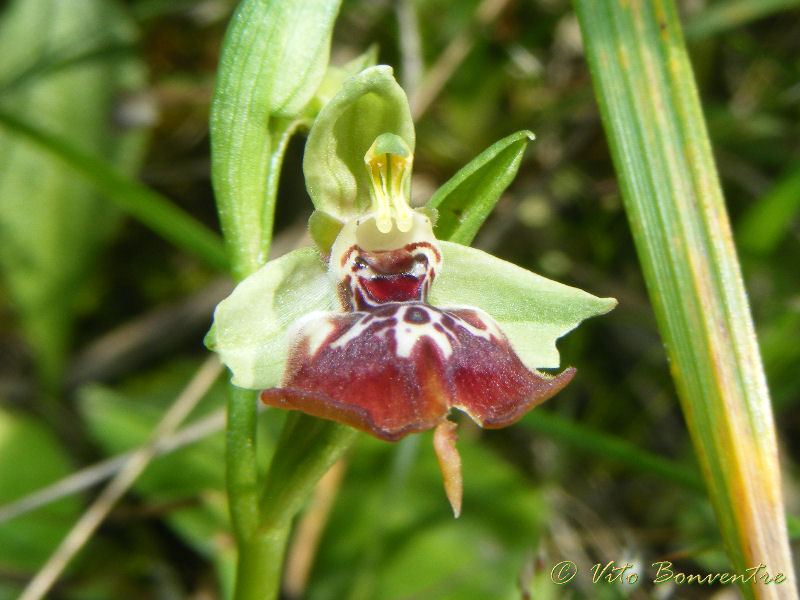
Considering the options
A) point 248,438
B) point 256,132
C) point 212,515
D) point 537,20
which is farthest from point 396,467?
point 537,20

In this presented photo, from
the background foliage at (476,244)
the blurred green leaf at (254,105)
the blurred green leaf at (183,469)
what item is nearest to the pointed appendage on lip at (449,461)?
the blurred green leaf at (254,105)

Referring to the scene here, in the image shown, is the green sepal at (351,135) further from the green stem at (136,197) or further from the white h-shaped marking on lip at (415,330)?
the green stem at (136,197)

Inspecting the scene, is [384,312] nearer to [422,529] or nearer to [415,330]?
[415,330]

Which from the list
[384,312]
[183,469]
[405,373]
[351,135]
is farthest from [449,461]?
[183,469]

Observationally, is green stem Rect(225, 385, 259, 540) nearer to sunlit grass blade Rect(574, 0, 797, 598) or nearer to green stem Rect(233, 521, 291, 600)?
green stem Rect(233, 521, 291, 600)

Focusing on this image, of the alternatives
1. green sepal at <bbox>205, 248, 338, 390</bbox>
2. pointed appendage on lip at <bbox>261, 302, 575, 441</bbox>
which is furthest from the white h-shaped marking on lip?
green sepal at <bbox>205, 248, 338, 390</bbox>

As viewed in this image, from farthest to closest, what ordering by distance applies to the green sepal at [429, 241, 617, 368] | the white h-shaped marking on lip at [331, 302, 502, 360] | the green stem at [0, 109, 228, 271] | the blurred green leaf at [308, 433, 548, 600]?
1. the blurred green leaf at [308, 433, 548, 600]
2. the green stem at [0, 109, 228, 271]
3. the green sepal at [429, 241, 617, 368]
4. the white h-shaped marking on lip at [331, 302, 502, 360]
